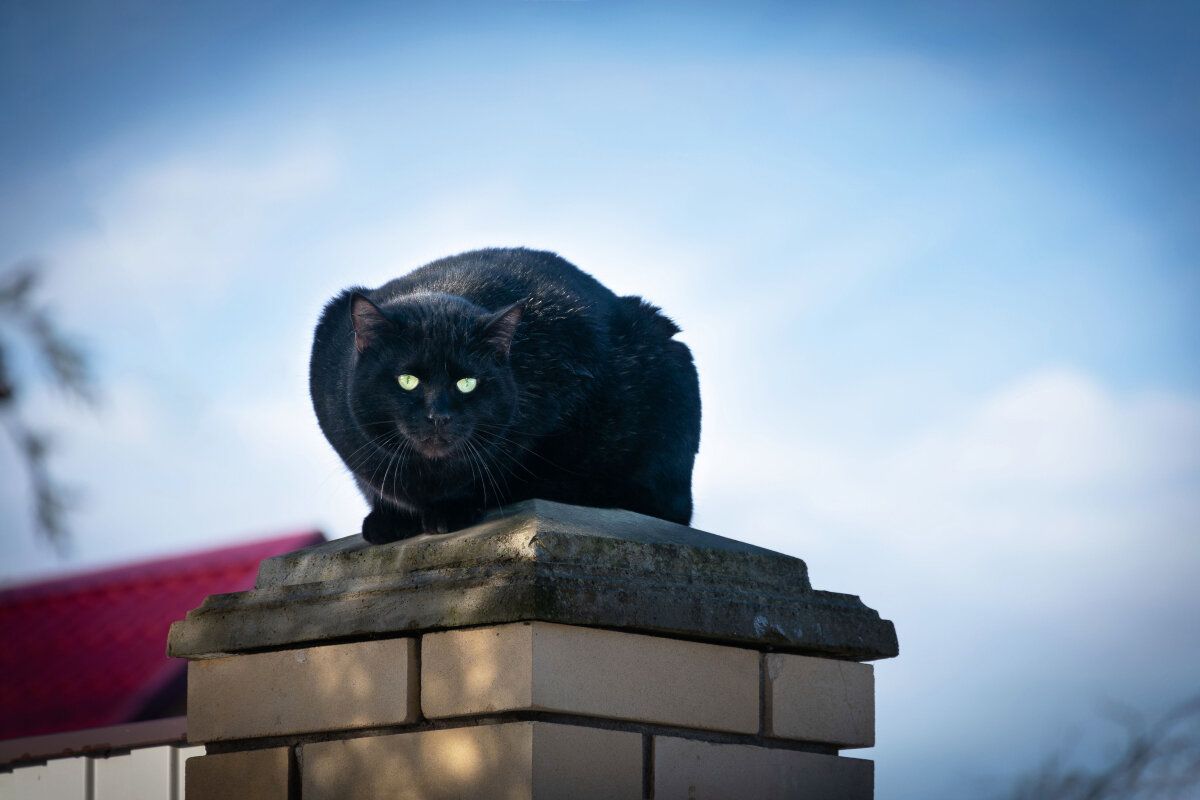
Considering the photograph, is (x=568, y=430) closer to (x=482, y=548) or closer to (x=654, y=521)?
(x=654, y=521)

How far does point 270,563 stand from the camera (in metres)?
3.15

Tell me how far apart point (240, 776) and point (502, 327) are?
129 centimetres

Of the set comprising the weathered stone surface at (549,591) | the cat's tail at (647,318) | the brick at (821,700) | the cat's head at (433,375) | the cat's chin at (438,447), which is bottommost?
the brick at (821,700)

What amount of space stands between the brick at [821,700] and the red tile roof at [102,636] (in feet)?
13.0

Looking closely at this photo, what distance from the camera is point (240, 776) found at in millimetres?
2928

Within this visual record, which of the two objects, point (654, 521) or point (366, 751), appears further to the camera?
point (654, 521)

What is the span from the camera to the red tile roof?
657 centimetres

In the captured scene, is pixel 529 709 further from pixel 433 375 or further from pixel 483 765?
pixel 433 375

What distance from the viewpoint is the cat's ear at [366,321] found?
3.05 metres

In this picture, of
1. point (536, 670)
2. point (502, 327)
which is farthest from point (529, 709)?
point (502, 327)

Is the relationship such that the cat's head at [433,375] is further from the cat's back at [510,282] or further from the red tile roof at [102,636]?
the red tile roof at [102,636]

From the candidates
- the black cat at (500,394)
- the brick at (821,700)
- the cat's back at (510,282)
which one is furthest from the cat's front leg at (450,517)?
the brick at (821,700)

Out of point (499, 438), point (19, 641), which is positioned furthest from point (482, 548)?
point (19, 641)

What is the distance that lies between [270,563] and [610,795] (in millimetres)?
1114
